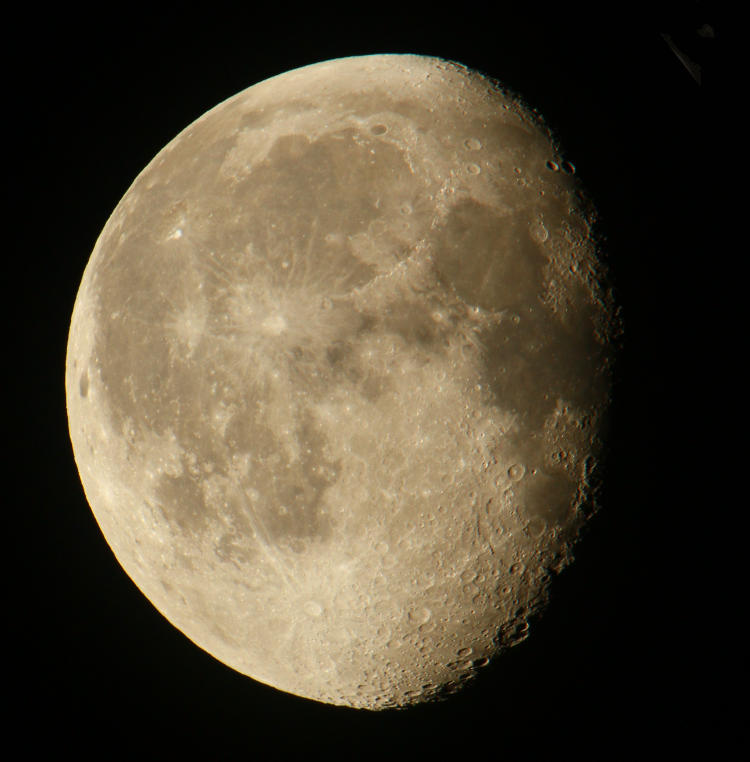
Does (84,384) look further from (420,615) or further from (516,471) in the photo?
(516,471)

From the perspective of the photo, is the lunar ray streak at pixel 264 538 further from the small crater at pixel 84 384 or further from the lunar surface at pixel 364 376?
the small crater at pixel 84 384

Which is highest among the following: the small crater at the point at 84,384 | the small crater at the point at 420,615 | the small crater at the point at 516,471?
the small crater at the point at 84,384

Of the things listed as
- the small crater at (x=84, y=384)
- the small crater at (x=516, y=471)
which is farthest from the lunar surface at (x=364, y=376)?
the small crater at (x=84, y=384)

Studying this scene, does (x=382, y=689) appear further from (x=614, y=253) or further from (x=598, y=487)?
(x=614, y=253)

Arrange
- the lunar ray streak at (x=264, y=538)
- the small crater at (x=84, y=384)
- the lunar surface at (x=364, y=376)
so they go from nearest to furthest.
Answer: the lunar surface at (x=364, y=376) → the lunar ray streak at (x=264, y=538) → the small crater at (x=84, y=384)

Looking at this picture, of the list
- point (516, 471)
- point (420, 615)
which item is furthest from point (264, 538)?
point (516, 471)

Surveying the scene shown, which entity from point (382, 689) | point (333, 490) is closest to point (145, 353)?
point (333, 490)
